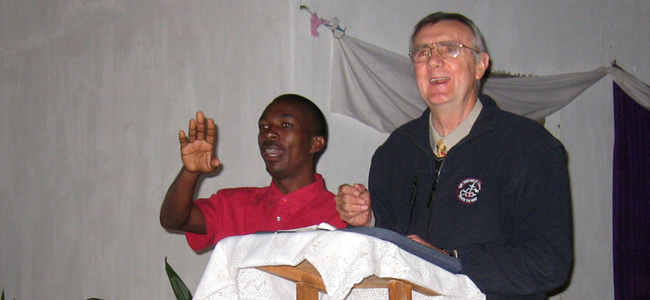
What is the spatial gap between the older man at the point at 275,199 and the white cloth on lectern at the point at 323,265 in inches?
40.7

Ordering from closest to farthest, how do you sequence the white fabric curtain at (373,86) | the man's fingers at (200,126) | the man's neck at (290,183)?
the man's fingers at (200,126) → the man's neck at (290,183) → the white fabric curtain at (373,86)

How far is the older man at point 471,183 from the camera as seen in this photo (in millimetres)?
1708

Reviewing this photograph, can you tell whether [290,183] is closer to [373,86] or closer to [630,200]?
[373,86]

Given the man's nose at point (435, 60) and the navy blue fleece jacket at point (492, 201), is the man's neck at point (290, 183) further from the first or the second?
the man's nose at point (435, 60)

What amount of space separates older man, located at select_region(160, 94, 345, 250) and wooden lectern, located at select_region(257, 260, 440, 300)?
117 centimetres

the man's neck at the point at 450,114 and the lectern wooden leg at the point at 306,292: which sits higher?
the man's neck at the point at 450,114

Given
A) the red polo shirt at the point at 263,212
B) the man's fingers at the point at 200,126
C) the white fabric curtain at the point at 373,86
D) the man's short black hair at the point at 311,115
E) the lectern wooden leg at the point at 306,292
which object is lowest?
the lectern wooden leg at the point at 306,292

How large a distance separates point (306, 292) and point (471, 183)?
643 millimetres

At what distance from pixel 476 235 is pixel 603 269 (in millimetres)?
4210

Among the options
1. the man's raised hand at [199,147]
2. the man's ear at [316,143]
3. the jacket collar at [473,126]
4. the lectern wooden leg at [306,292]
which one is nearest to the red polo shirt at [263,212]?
the man's ear at [316,143]

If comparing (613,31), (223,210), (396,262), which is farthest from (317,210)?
(613,31)

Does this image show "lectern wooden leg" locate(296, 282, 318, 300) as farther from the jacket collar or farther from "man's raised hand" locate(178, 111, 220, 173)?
"man's raised hand" locate(178, 111, 220, 173)

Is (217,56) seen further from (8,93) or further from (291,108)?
(8,93)

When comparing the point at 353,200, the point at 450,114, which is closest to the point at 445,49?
the point at 450,114
